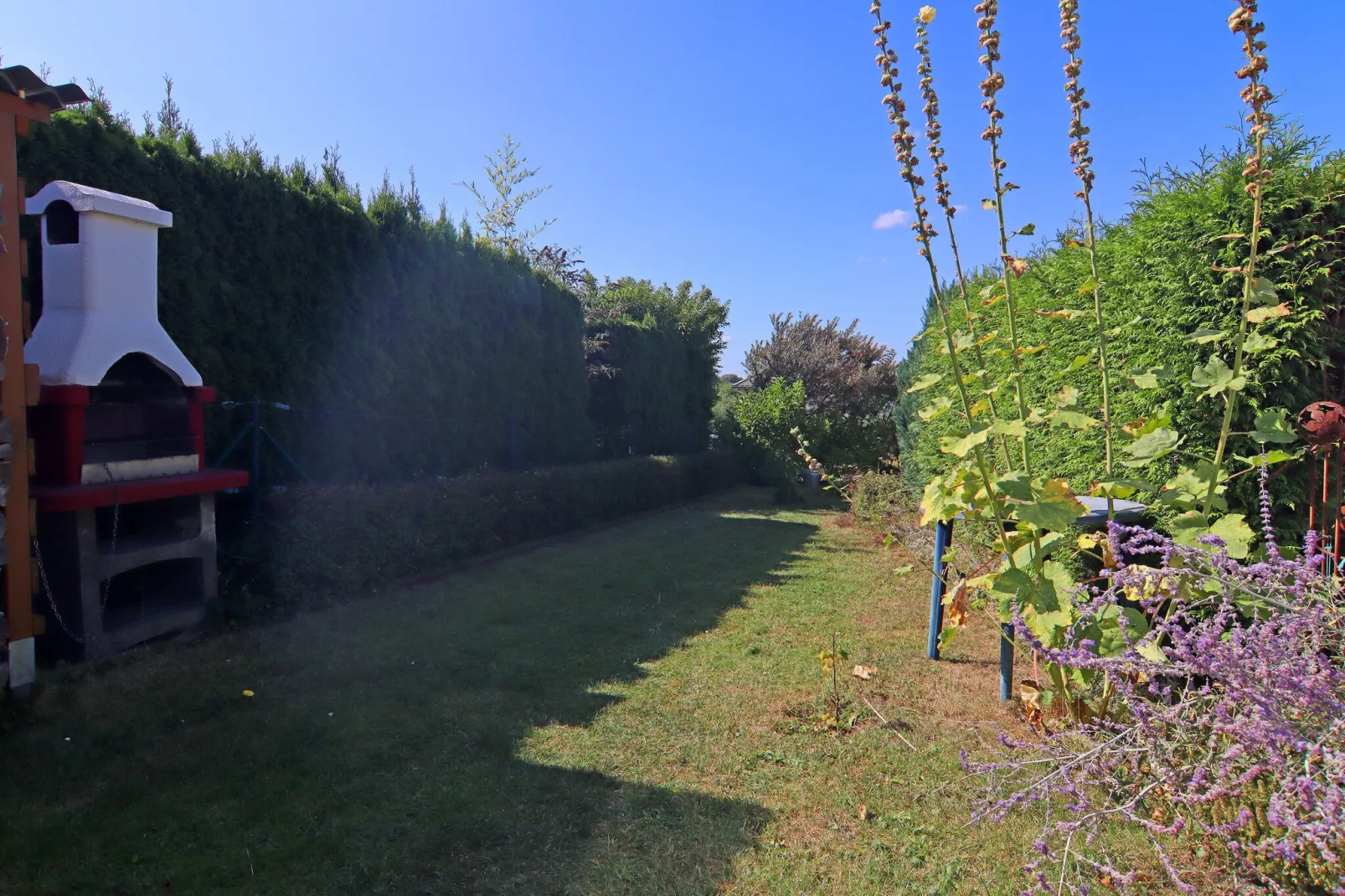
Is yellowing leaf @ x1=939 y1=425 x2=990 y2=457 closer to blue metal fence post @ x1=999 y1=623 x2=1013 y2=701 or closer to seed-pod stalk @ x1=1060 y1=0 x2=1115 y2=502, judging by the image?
seed-pod stalk @ x1=1060 y1=0 x2=1115 y2=502

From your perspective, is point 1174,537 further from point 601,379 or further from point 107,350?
point 601,379

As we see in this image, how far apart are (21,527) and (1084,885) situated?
4.79 m

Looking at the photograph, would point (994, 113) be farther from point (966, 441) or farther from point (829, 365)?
point (829, 365)

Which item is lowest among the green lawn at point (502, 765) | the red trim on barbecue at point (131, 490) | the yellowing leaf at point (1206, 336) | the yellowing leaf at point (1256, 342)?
the green lawn at point (502, 765)

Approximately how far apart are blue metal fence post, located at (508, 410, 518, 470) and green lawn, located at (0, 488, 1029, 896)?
4.04 metres

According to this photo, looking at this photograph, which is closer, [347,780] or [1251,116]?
[1251,116]

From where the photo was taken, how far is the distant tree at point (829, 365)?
16.9 meters

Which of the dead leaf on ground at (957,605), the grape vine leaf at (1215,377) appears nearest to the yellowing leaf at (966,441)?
the dead leaf on ground at (957,605)

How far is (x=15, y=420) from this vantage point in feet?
12.3

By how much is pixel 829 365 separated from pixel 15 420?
15.3 meters

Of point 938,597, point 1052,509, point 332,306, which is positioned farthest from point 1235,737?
point 332,306

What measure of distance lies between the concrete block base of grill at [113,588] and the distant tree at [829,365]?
12721 millimetres

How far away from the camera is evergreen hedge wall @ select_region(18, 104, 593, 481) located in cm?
549

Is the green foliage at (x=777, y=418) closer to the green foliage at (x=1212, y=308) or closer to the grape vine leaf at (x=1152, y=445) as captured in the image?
the green foliage at (x=1212, y=308)
